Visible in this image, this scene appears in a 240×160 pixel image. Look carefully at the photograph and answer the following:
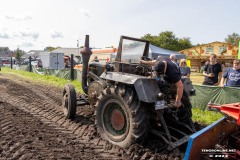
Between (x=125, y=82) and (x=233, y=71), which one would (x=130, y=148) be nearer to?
(x=125, y=82)

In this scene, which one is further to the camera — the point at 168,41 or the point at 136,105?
the point at 168,41

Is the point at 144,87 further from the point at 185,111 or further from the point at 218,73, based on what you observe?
the point at 218,73

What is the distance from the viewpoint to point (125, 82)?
3.95 meters

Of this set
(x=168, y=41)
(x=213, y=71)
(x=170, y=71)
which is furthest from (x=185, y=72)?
(x=168, y=41)

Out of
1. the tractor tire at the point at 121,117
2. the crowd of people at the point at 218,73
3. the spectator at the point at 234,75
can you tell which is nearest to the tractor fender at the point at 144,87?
the tractor tire at the point at 121,117

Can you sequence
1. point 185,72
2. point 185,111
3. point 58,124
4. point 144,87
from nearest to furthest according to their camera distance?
1. point 144,87
2. point 185,111
3. point 58,124
4. point 185,72

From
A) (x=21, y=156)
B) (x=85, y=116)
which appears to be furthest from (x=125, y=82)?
(x=85, y=116)

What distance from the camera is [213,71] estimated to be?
7.24 metres

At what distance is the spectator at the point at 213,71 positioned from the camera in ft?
23.5

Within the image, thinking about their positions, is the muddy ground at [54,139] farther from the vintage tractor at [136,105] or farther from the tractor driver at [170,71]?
the tractor driver at [170,71]

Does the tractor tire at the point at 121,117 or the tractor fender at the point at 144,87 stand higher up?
the tractor fender at the point at 144,87

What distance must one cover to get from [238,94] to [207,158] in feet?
13.3

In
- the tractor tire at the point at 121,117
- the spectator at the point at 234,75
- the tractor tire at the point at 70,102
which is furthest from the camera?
the spectator at the point at 234,75

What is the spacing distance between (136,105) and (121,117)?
42cm
